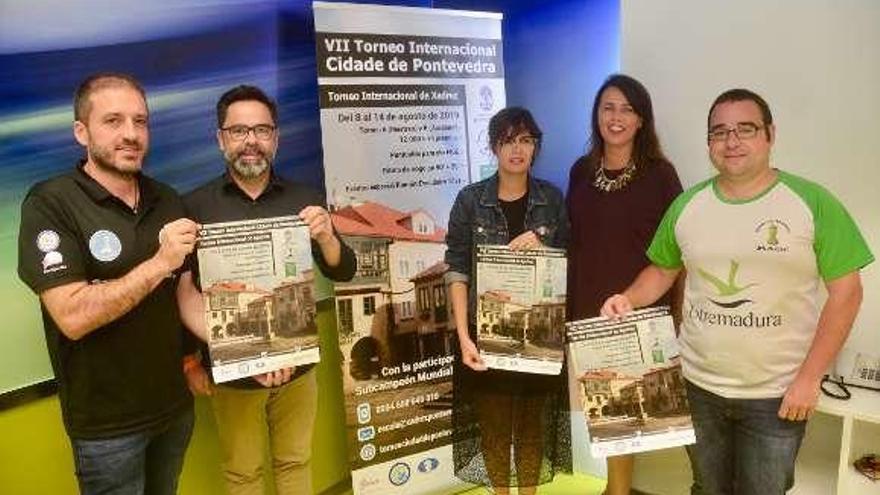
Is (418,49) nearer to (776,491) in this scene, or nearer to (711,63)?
(711,63)

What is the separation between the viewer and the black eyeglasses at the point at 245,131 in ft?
7.06

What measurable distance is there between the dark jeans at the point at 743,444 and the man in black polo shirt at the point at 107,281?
1622mm

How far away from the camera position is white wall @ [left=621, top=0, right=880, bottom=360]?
2494 mm

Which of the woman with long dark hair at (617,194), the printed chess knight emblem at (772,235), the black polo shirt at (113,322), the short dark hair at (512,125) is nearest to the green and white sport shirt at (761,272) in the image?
the printed chess knight emblem at (772,235)

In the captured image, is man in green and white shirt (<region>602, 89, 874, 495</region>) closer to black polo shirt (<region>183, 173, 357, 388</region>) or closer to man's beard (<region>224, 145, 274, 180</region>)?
black polo shirt (<region>183, 173, 357, 388</region>)

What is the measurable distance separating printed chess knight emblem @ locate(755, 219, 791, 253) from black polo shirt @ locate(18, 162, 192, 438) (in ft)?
5.54

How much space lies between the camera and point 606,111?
2.57 metres

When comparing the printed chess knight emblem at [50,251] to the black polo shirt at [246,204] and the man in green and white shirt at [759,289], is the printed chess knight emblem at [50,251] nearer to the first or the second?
the black polo shirt at [246,204]

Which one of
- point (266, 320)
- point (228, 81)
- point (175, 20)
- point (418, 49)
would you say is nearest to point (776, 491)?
point (266, 320)

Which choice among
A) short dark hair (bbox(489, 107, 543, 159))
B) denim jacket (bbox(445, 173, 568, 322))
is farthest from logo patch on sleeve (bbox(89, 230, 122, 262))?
short dark hair (bbox(489, 107, 543, 159))

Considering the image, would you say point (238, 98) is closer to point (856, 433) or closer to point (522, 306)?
point (522, 306)

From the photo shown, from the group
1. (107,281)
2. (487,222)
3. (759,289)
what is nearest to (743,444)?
(759,289)

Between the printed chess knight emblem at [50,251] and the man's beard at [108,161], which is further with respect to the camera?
the man's beard at [108,161]

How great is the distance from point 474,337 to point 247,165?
1.08 metres
